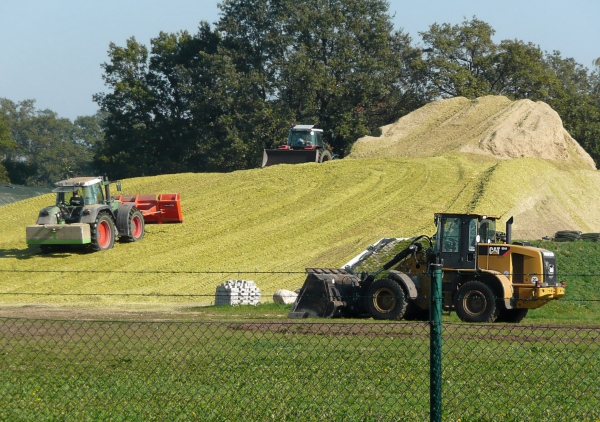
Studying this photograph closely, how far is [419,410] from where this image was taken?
26.8 feet

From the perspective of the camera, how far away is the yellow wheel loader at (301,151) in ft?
134

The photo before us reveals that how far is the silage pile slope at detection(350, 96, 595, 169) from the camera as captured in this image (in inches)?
1594

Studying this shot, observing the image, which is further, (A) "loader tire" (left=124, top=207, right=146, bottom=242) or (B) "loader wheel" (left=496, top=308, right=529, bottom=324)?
(A) "loader tire" (left=124, top=207, right=146, bottom=242)

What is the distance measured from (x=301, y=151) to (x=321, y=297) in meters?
24.1

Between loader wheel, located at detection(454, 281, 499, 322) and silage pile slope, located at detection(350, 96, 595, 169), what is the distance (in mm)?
23366

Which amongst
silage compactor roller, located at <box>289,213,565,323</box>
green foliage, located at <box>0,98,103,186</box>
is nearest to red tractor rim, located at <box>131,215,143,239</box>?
silage compactor roller, located at <box>289,213,565,323</box>

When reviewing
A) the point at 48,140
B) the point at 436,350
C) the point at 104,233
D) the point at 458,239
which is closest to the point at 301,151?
the point at 104,233

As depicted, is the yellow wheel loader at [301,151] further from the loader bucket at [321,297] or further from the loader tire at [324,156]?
the loader bucket at [321,297]

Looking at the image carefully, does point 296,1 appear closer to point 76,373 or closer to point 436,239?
point 436,239

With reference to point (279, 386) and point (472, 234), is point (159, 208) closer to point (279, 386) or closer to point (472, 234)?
point (472, 234)

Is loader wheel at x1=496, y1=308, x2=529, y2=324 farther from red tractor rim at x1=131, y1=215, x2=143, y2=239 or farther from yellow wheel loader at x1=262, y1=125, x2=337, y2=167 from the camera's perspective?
yellow wheel loader at x1=262, y1=125, x2=337, y2=167

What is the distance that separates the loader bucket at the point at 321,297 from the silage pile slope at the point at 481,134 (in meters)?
23.3

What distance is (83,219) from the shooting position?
27.2 meters

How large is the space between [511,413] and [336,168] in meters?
30.0
